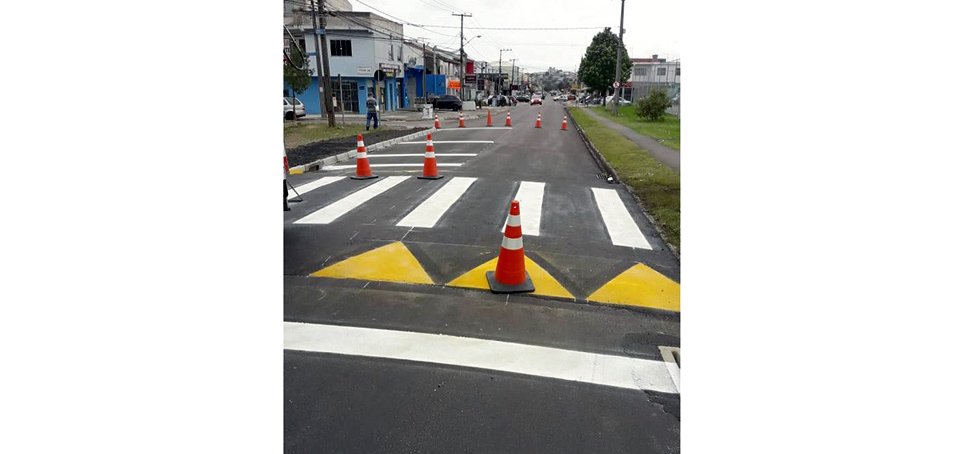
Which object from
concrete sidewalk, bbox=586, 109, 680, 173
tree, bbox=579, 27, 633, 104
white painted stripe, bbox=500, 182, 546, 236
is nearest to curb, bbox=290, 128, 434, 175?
white painted stripe, bbox=500, 182, 546, 236

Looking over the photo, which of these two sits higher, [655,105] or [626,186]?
[655,105]

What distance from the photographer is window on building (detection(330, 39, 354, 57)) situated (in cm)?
3791

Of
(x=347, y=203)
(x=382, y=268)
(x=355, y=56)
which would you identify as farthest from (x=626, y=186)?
(x=355, y=56)

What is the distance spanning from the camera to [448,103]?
43.6 metres

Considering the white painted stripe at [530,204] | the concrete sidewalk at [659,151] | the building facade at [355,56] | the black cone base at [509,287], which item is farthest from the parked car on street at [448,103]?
the black cone base at [509,287]

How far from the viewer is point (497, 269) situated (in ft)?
14.9

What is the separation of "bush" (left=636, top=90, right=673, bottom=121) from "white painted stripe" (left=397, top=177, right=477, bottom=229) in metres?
20.6

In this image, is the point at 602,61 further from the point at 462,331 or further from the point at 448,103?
the point at 462,331

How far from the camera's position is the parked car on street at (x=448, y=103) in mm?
43406

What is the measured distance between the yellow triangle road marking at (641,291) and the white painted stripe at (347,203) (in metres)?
3.56

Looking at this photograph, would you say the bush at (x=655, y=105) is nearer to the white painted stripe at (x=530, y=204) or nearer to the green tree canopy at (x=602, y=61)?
the white painted stripe at (x=530, y=204)

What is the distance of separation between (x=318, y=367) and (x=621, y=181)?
7750 mm

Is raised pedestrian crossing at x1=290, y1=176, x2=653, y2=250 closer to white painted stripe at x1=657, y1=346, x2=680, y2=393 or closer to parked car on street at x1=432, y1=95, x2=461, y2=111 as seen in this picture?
white painted stripe at x1=657, y1=346, x2=680, y2=393

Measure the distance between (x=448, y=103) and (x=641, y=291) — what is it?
40806 mm
